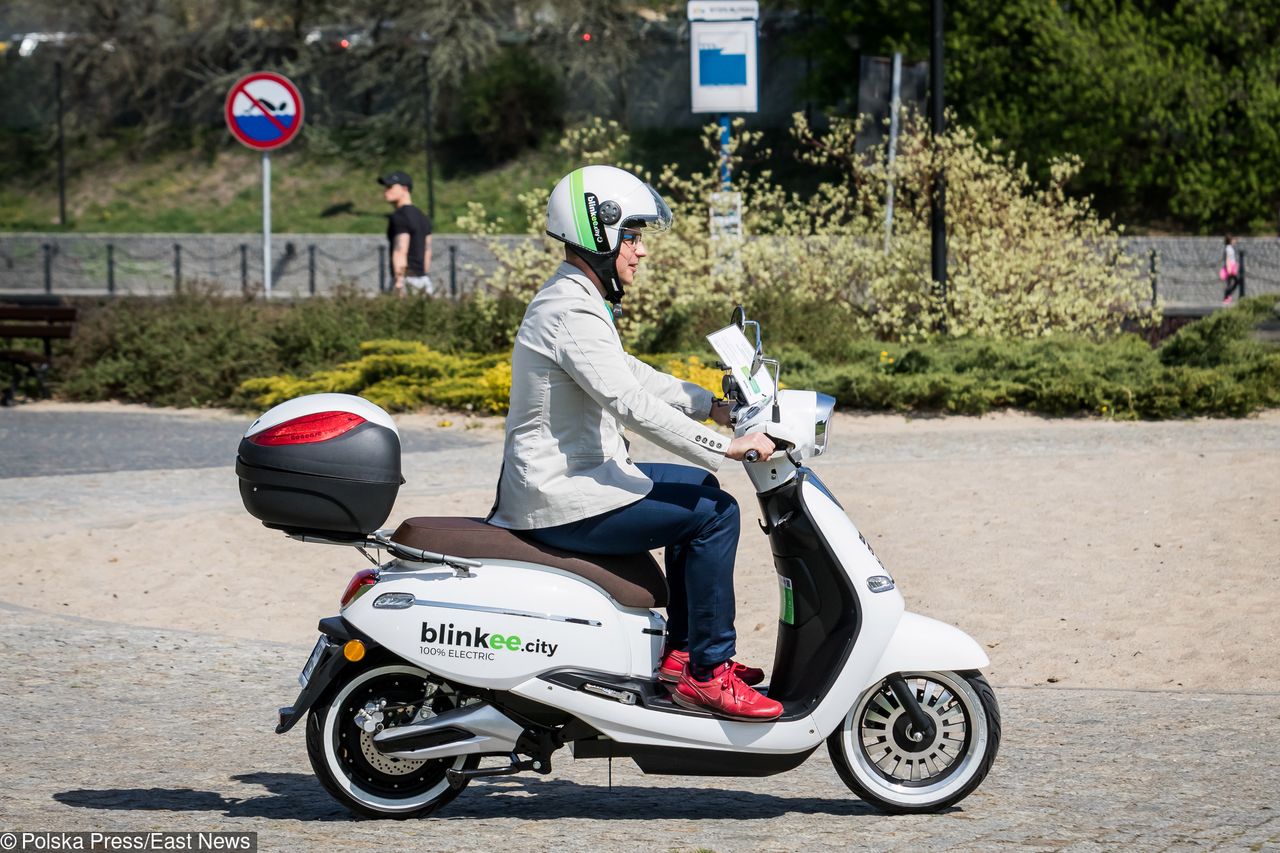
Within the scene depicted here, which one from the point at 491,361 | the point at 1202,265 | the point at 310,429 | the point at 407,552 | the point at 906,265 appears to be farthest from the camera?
the point at 1202,265

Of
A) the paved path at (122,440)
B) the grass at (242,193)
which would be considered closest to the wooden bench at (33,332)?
the paved path at (122,440)

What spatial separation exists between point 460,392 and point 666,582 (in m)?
9.06

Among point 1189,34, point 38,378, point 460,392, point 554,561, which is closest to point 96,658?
point 554,561

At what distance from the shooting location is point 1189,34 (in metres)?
32.5

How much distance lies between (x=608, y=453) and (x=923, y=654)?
3.36ft

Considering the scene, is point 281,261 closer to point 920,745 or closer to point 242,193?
point 242,193

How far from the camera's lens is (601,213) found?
484 cm

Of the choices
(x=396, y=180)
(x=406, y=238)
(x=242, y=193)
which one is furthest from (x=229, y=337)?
(x=242, y=193)

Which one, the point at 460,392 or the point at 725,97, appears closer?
the point at 460,392

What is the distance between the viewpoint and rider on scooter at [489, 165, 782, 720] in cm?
473

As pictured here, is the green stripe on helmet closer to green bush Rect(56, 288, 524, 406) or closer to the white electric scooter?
the white electric scooter

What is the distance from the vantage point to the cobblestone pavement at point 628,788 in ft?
15.5

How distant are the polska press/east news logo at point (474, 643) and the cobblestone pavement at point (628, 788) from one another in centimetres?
49

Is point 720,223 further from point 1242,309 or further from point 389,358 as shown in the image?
point 1242,309
